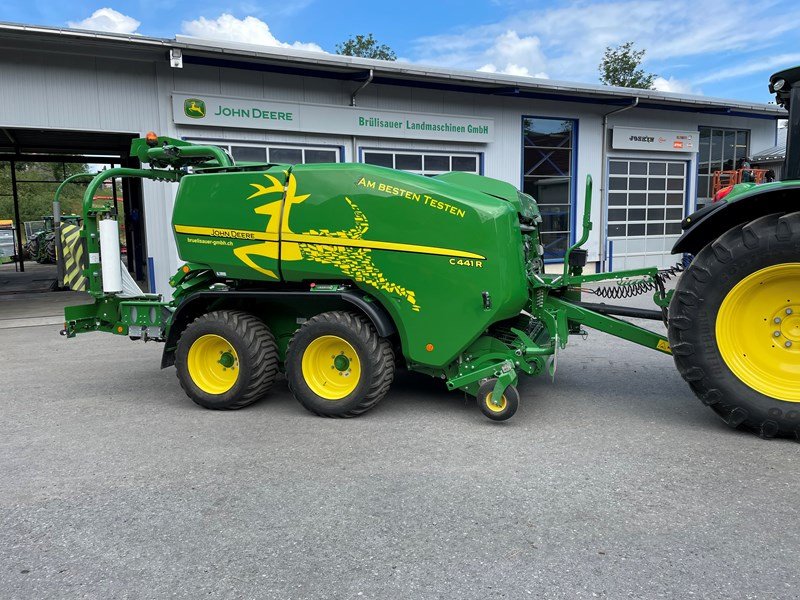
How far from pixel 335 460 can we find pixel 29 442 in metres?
2.33

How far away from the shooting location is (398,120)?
39.8 feet

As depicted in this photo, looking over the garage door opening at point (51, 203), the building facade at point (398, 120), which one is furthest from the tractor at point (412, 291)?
the garage door opening at point (51, 203)

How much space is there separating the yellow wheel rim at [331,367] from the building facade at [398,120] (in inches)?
273

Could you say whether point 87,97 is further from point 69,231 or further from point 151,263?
point 69,231

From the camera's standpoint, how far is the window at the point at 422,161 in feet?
40.3

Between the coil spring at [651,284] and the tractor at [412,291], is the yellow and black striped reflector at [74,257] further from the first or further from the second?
the coil spring at [651,284]

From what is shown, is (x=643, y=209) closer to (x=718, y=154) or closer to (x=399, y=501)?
(x=718, y=154)

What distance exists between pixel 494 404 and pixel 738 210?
2255 millimetres

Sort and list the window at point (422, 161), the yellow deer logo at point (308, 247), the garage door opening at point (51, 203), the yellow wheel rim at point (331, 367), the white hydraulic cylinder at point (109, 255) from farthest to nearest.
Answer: the garage door opening at point (51, 203) → the window at point (422, 161) → the white hydraulic cylinder at point (109, 255) → the yellow wheel rim at point (331, 367) → the yellow deer logo at point (308, 247)

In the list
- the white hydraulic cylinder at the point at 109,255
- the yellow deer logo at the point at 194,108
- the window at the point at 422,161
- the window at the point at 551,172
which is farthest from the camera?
the window at the point at 551,172

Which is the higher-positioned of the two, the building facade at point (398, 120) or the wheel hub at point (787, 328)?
the building facade at point (398, 120)

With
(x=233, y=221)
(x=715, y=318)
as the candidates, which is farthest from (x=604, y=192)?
(x=233, y=221)

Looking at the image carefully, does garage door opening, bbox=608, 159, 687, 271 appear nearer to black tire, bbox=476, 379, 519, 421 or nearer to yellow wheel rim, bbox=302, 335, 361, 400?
black tire, bbox=476, 379, 519, 421

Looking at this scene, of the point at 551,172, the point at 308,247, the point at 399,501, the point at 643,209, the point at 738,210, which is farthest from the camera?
the point at 643,209
